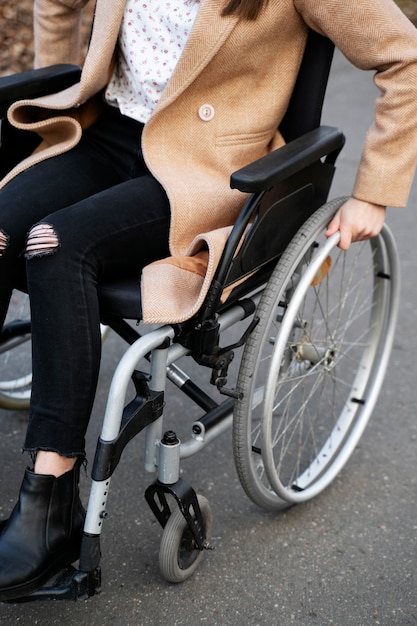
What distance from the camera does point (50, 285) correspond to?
1.51 meters

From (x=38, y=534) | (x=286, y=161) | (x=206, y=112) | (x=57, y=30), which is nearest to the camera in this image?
(x=38, y=534)

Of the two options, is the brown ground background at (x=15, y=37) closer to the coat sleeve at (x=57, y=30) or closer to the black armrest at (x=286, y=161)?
the coat sleeve at (x=57, y=30)

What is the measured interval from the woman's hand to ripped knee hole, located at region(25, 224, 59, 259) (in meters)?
0.62

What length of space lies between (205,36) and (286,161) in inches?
12.3

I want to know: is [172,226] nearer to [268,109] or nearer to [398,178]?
[268,109]

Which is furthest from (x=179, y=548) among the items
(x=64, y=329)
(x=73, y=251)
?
(x=73, y=251)

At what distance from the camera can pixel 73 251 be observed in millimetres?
1538

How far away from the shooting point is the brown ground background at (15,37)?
4602 millimetres

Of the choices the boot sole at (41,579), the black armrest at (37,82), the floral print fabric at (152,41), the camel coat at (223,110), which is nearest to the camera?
the boot sole at (41,579)

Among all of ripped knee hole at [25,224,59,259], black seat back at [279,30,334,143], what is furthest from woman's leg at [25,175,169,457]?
black seat back at [279,30,334,143]

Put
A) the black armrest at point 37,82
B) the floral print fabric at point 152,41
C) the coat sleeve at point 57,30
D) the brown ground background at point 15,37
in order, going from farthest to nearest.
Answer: the brown ground background at point 15,37 < the coat sleeve at point 57,30 < the black armrest at point 37,82 < the floral print fabric at point 152,41

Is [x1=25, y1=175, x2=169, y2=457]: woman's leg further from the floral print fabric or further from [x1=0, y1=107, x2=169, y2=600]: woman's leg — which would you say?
the floral print fabric

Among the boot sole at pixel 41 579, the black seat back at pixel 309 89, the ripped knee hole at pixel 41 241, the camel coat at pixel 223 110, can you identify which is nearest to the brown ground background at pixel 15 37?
the camel coat at pixel 223 110

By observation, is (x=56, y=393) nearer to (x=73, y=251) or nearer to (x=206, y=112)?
(x=73, y=251)
